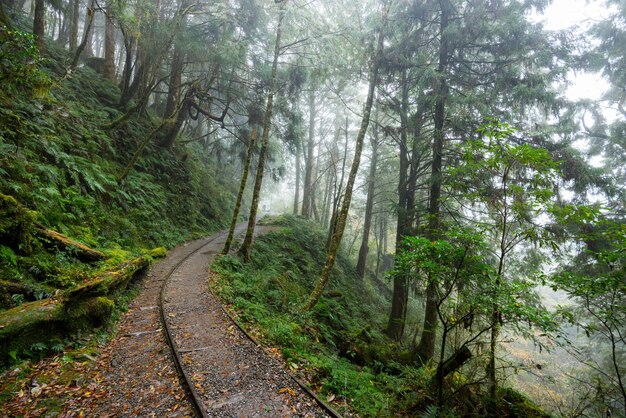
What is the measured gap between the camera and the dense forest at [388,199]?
491cm

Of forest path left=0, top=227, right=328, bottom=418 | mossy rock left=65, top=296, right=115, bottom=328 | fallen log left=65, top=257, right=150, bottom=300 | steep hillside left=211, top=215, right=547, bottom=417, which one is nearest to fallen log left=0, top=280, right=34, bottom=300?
fallen log left=65, top=257, right=150, bottom=300

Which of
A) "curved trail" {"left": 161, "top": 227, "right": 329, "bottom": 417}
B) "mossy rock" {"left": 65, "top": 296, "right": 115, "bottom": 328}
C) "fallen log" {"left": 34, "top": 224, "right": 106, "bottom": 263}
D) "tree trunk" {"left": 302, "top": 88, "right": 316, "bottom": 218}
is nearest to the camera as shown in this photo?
"curved trail" {"left": 161, "top": 227, "right": 329, "bottom": 417}

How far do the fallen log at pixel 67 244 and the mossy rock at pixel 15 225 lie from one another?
0.50m

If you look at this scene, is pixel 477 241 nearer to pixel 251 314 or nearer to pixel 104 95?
pixel 251 314

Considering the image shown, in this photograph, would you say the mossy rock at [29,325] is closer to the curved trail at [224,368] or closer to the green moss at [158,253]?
the curved trail at [224,368]

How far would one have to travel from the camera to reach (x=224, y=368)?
5117 mm

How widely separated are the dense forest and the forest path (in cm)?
55

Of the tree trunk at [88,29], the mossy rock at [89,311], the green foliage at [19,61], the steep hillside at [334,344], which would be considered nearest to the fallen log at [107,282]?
the mossy rock at [89,311]

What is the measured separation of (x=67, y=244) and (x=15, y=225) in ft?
4.09

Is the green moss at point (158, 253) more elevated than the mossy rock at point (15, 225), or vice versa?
Answer: the mossy rock at point (15, 225)

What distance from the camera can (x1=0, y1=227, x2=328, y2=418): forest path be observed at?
4035 mm

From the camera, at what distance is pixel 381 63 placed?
10234 millimetres

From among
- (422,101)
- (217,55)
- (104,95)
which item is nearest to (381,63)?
(422,101)

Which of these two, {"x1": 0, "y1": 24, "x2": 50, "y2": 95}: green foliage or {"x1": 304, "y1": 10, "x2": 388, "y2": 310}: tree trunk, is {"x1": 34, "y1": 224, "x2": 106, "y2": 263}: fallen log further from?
{"x1": 304, "y1": 10, "x2": 388, "y2": 310}: tree trunk
